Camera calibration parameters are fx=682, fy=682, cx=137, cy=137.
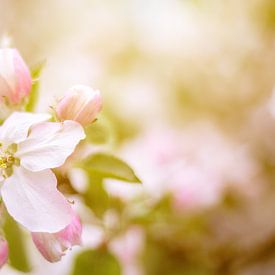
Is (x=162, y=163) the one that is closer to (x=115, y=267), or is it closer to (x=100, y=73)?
(x=115, y=267)

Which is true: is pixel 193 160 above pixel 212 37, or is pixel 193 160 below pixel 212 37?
below

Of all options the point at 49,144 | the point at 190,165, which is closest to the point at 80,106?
the point at 49,144

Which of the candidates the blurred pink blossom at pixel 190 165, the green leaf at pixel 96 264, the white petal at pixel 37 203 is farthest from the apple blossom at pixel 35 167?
the blurred pink blossom at pixel 190 165

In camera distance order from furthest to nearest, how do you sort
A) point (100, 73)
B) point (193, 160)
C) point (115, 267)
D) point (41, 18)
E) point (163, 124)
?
point (41, 18) < point (100, 73) < point (163, 124) < point (193, 160) < point (115, 267)

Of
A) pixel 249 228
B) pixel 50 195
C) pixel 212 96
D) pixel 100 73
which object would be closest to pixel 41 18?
pixel 100 73

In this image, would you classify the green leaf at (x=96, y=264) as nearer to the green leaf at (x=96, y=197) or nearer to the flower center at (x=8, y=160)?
the green leaf at (x=96, y=197)

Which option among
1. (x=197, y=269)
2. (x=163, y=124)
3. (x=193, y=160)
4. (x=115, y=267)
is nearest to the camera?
(x=115, y=267)

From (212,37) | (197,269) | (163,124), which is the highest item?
(212,37)

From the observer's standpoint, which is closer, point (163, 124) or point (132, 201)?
point (132, 201)

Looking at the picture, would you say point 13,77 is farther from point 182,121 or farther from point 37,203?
point 182,121
